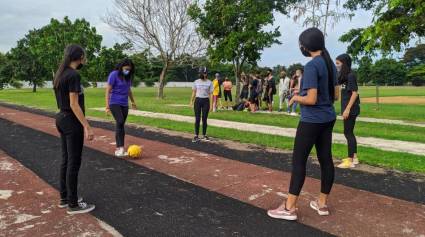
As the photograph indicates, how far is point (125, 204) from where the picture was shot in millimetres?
4836

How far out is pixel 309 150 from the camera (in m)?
4.21

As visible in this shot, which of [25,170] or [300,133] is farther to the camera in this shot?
[25,170]

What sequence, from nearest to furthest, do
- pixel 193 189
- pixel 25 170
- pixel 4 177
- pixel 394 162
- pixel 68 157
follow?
pixel 68 157
pixel 193 189
pixel 4 177
pixel 25 170
pixel 394 162

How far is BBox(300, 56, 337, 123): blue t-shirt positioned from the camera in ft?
13.2

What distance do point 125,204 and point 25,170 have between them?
2661 mm

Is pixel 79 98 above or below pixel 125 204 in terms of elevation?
above

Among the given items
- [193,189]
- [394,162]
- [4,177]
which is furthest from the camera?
[394,162]

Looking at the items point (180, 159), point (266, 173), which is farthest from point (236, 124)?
point (266, 173)

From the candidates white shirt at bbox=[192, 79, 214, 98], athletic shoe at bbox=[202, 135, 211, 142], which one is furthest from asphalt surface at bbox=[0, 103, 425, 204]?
white shirt at bbox=[192, 79, 214, 98]

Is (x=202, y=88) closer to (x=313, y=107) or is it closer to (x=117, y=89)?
(x=117, y=89)

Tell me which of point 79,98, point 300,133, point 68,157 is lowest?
point 68,157

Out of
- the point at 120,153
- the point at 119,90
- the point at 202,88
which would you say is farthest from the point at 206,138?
the point at 119,90

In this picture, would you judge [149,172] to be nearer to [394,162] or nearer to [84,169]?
[84,169]

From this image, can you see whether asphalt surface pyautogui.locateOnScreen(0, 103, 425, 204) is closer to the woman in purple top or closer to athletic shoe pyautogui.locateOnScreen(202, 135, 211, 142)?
athletic shoe pyautogui.locateOnScreen(202, 135, 211, 142)
